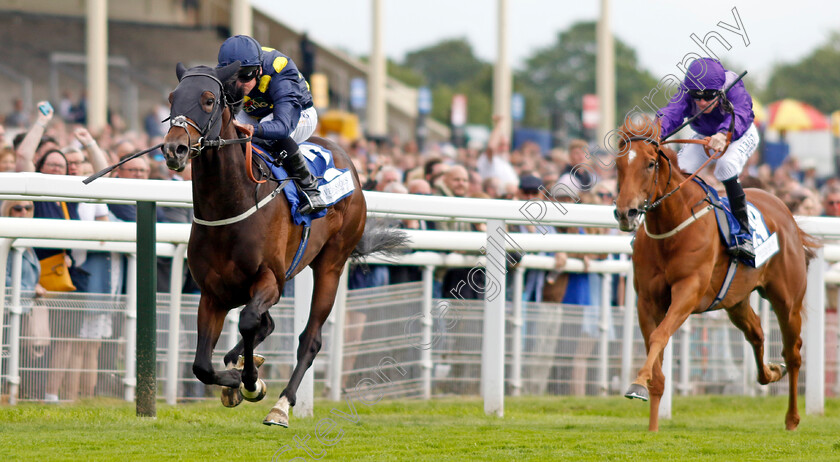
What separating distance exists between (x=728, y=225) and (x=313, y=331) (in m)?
2.37

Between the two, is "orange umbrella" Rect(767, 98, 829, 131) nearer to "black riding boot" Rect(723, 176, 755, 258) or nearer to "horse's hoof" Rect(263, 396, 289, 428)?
"black riding boot" Rect(723, 176, 755, 258)

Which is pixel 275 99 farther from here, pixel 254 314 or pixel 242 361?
pixel 242 361

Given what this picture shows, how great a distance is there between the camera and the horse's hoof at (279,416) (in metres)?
5.09

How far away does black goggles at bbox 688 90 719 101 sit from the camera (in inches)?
249

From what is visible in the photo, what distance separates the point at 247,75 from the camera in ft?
17.1

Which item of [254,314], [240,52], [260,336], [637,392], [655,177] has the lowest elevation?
[637,392]

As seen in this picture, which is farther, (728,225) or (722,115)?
(722,115)

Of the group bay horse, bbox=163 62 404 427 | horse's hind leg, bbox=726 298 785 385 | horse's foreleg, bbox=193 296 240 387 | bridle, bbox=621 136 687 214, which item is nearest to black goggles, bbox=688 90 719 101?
bridle, bbox=621 136 687 214

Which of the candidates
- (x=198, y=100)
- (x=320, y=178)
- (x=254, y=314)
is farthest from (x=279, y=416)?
(x=198, y=100)

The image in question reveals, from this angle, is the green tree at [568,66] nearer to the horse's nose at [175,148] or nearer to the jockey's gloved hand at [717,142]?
the jockey's gloved hand at [717,142]

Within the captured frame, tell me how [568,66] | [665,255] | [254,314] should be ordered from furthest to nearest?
[568,66]
[665,255]
[254,314]

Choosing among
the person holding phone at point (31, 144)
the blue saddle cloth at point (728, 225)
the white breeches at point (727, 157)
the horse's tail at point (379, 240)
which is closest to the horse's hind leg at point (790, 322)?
the blue saddle cloth at point (728, 225)

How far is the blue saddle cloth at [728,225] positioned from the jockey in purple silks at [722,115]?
0.09 feet

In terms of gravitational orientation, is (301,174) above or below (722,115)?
below
